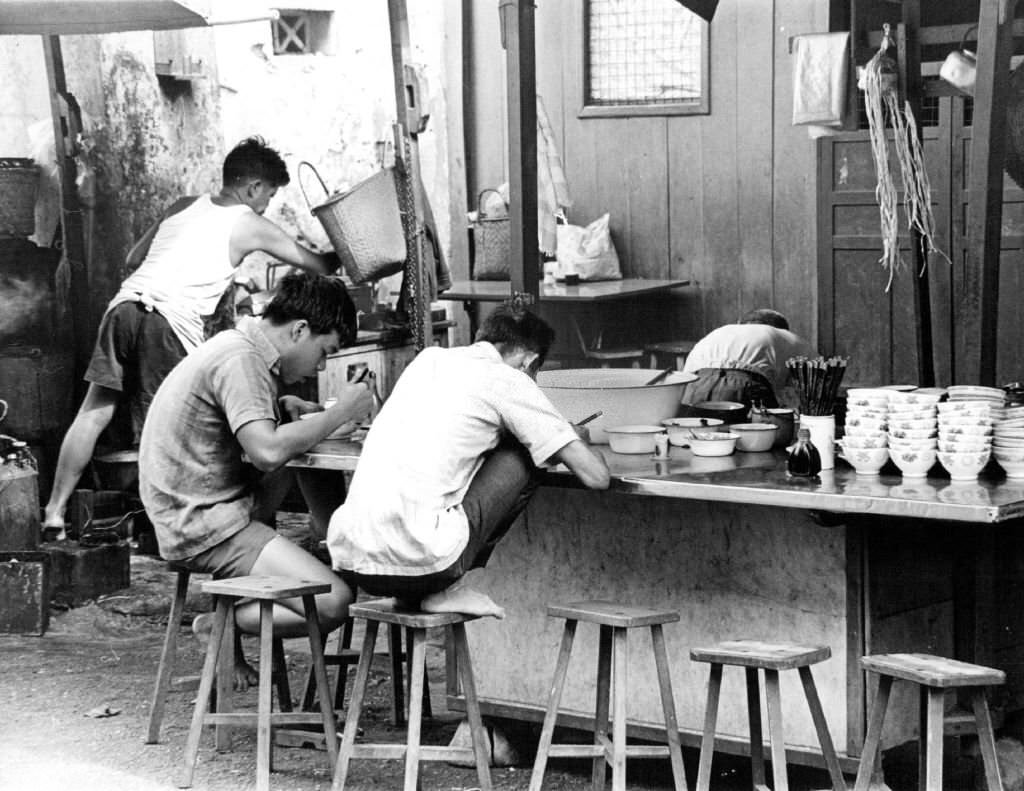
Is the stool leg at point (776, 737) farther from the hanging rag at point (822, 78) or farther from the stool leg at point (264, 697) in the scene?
the hanging rag at point (822, 78)

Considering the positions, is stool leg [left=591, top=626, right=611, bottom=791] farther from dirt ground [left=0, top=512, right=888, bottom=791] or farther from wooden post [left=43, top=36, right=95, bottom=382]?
wooden post [left=43, top=36, right=95, bottom=382]

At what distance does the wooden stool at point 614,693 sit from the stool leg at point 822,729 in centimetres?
45

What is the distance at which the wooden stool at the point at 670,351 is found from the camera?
10688 mm

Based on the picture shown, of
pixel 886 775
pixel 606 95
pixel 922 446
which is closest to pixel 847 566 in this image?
pixel 922 446

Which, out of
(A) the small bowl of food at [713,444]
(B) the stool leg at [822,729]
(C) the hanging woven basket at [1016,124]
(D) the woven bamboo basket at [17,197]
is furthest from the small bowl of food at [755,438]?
(D) the woven bamboo basket at [17,197]

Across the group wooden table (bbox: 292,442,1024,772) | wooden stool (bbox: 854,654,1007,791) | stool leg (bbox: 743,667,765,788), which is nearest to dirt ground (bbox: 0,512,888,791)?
wooden table (bbox: 292,442,1024,772)

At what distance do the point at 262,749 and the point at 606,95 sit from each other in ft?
22.8

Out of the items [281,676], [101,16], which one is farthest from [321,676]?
[101,16]

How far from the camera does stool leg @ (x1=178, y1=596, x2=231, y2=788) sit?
5328 mm

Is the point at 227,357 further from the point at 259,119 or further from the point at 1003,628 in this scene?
the point at 259,119

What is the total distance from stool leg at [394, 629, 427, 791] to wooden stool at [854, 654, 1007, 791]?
1.34 m

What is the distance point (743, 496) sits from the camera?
15.6 feet

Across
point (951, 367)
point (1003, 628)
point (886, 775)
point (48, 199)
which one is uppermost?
point (48, 199)

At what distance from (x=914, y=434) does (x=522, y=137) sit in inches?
83.2
